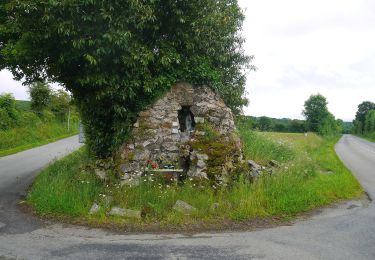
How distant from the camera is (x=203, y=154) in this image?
31.9 feet

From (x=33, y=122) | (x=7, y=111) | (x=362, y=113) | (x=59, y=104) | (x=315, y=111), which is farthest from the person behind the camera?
(x=362, y=113)

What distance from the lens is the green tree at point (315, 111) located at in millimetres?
65125

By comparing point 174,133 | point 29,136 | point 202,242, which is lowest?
point 202,242

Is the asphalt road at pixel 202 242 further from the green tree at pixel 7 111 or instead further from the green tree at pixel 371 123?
the green tree at pixel 371 123

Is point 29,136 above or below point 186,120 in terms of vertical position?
below

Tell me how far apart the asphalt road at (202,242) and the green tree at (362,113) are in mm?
99221

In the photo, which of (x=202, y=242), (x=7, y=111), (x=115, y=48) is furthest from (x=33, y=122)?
(x=202, y=242)

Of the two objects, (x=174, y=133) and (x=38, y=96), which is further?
(x=38, y=96)

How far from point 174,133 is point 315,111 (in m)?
61.8

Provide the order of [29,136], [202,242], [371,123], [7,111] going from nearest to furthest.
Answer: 1. [202,242]
2. [7,111]
3. [29,136]
4. [371,123]

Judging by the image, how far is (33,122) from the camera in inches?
1186

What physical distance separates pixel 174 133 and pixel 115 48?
10.0ft

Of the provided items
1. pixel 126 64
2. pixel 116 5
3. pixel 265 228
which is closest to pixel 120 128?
pixel 126 64

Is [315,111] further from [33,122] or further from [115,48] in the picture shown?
[115,48]
